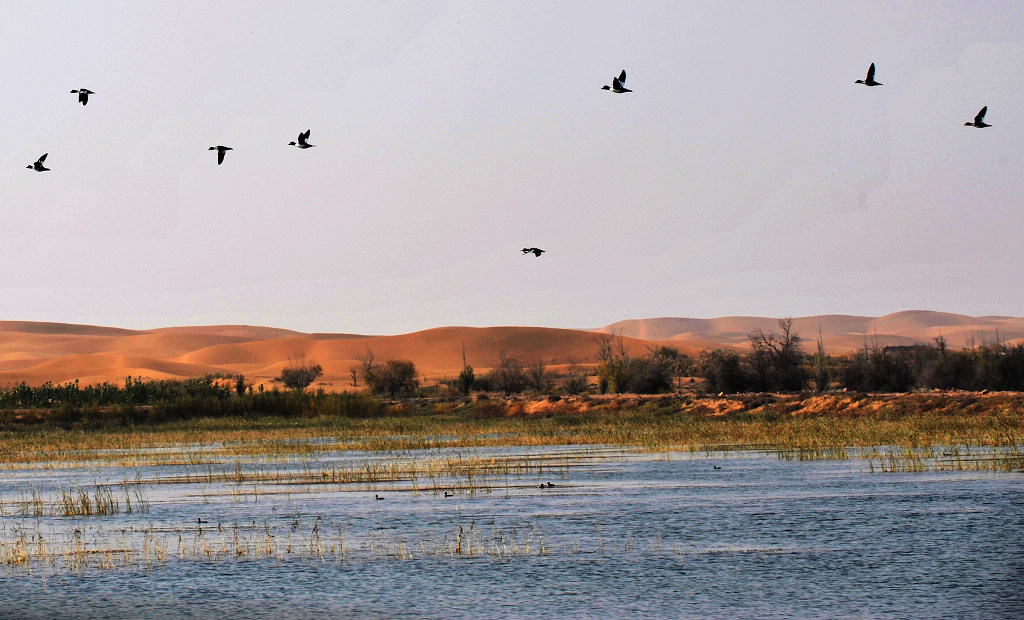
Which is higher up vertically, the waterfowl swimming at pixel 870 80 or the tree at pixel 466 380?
the waterfowl swimming at pixel 870 80

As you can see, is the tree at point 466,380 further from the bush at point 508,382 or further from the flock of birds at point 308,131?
the flock of birds at point 308,131

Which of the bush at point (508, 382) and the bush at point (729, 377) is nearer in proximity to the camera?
the bush at point (729, 377)

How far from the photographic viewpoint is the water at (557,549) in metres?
13.1

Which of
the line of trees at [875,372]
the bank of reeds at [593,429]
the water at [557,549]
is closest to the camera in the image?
the water at [557,549]

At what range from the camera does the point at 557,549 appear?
1631 cm

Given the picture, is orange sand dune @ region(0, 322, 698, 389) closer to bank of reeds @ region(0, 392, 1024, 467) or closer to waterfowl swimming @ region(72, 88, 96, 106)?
bank of reeds @ region(0, 392, 1024, 467)

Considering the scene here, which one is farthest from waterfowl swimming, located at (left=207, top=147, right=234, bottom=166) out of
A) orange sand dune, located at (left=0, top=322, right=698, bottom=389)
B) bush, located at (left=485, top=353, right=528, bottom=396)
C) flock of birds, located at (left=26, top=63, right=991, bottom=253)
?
orange sand dune, located at (left=0, top=322, right=698, bottom=389)

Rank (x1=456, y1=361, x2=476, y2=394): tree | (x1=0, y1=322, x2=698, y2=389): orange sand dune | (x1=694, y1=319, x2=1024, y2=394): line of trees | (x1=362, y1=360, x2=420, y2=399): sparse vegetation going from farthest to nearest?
(x1=0, y1=322, x2=698, y2=389): orange sand dune, (x1=362, y1=360, x2=420, y2=399): sparse vegetation, (x1=456, y1=361, x2=476, y2=394): tree, (x1=694, y1=319, x2=1024, y2=394): line of trees

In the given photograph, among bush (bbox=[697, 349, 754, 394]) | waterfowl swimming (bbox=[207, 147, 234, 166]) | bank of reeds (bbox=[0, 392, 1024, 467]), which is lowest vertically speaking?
bank of reeds (bbox=[0, 392, 1024, 467])

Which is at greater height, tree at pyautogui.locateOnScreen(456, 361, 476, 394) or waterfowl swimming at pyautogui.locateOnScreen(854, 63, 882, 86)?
waterfowl swimming at pyautogui.locateOnScreen(854, 63, 882, 86)

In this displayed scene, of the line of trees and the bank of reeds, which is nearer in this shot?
the bank of reeds

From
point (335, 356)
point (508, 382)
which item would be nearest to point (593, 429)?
point (508, 382)

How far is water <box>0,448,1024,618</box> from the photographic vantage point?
43.1 feet

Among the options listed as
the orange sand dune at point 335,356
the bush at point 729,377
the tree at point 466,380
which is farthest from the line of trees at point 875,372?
the orange sand dune at point 335,356
